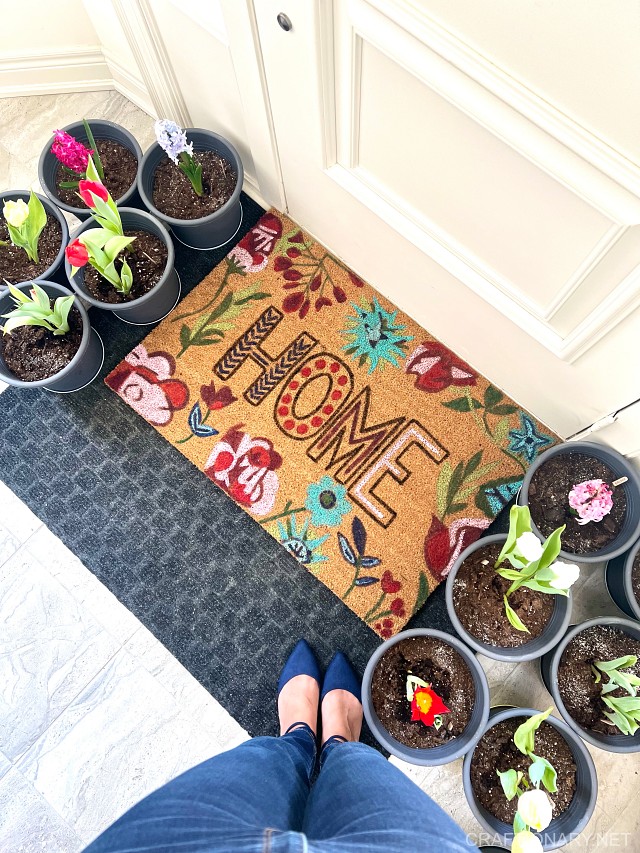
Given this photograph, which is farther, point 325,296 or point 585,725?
point 325,296

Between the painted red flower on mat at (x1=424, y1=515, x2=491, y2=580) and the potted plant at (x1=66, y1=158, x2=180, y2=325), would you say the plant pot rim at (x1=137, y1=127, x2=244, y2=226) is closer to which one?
the potted plant at (x1=66, y1=158, x2=180, y2=325)

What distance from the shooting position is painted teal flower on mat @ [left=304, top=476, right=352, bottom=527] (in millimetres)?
1491

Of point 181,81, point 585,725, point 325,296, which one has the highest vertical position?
point 181,81

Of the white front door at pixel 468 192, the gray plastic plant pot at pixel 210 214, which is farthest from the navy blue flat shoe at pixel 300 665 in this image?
the gray plastic plant pot at pixel 210 214

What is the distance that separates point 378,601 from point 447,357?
60cm

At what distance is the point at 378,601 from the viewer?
4.74 feet

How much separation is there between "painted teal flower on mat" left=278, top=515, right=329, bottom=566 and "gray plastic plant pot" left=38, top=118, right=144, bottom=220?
851 millimetres

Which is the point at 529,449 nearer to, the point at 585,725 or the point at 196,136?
the point at 585,725

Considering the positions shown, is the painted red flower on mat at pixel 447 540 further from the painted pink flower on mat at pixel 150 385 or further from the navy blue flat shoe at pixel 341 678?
the painted pink flower on mat at pixel 150 385

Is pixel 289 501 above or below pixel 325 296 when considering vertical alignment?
below

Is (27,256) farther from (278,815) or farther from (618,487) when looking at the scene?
(618,487)

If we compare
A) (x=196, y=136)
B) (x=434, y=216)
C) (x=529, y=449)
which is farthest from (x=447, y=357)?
(x=196, y=136)

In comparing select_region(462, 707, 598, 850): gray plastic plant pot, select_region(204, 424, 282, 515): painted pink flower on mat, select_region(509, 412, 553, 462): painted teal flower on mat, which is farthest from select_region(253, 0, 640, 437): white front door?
select_region(462, 707, 598, 850): gray plastic plant pot

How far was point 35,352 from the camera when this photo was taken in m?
1.45
